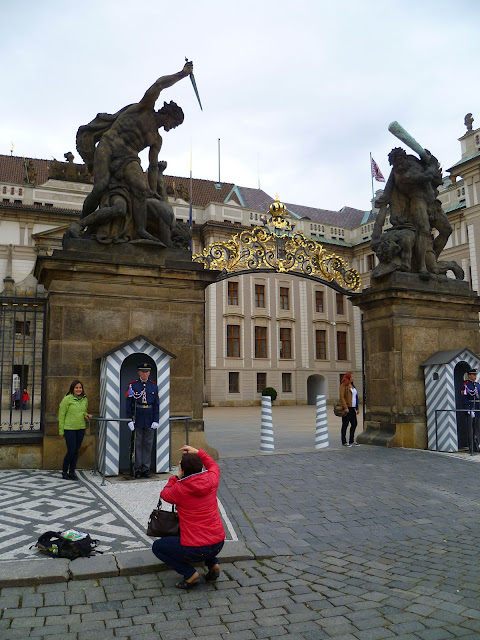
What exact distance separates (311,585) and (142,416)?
14.4 ft

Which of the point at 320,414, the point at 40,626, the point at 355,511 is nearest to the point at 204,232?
the point at 320,414

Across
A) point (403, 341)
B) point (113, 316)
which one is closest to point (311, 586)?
point (113, 316)

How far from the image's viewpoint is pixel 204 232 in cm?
4116

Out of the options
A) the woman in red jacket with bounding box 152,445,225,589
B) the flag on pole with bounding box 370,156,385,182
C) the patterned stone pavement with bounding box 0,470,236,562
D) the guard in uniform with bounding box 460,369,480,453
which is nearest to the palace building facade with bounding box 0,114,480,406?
the flag on pole with bounding box 370,156,385,182

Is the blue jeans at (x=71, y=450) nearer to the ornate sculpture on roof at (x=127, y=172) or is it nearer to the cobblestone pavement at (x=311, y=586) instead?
the cobblestone pavement at (x=311, y=586)

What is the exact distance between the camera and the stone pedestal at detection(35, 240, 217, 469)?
913 centimetres

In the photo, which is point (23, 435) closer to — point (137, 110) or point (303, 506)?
point (303, 506)

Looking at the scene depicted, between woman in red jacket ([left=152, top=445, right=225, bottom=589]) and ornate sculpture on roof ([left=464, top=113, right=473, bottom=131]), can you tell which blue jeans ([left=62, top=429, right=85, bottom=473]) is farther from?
ornate sculpture on roof ([left=464, top=113, right=473, bottom=131])

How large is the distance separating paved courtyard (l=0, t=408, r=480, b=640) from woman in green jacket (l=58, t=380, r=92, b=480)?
2294 mm

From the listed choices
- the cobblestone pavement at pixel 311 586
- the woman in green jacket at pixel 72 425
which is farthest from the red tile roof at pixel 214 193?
the cobblestone pavement at pixel 311 586

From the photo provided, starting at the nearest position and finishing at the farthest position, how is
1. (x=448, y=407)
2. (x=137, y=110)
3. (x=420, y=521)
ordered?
(x=420, y=521), (x=137, y=110), (x=448, y=407)

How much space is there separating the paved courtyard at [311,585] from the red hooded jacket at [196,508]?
394 mm

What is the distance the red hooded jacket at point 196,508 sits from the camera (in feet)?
14.2

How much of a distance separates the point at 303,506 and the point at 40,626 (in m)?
3.85
